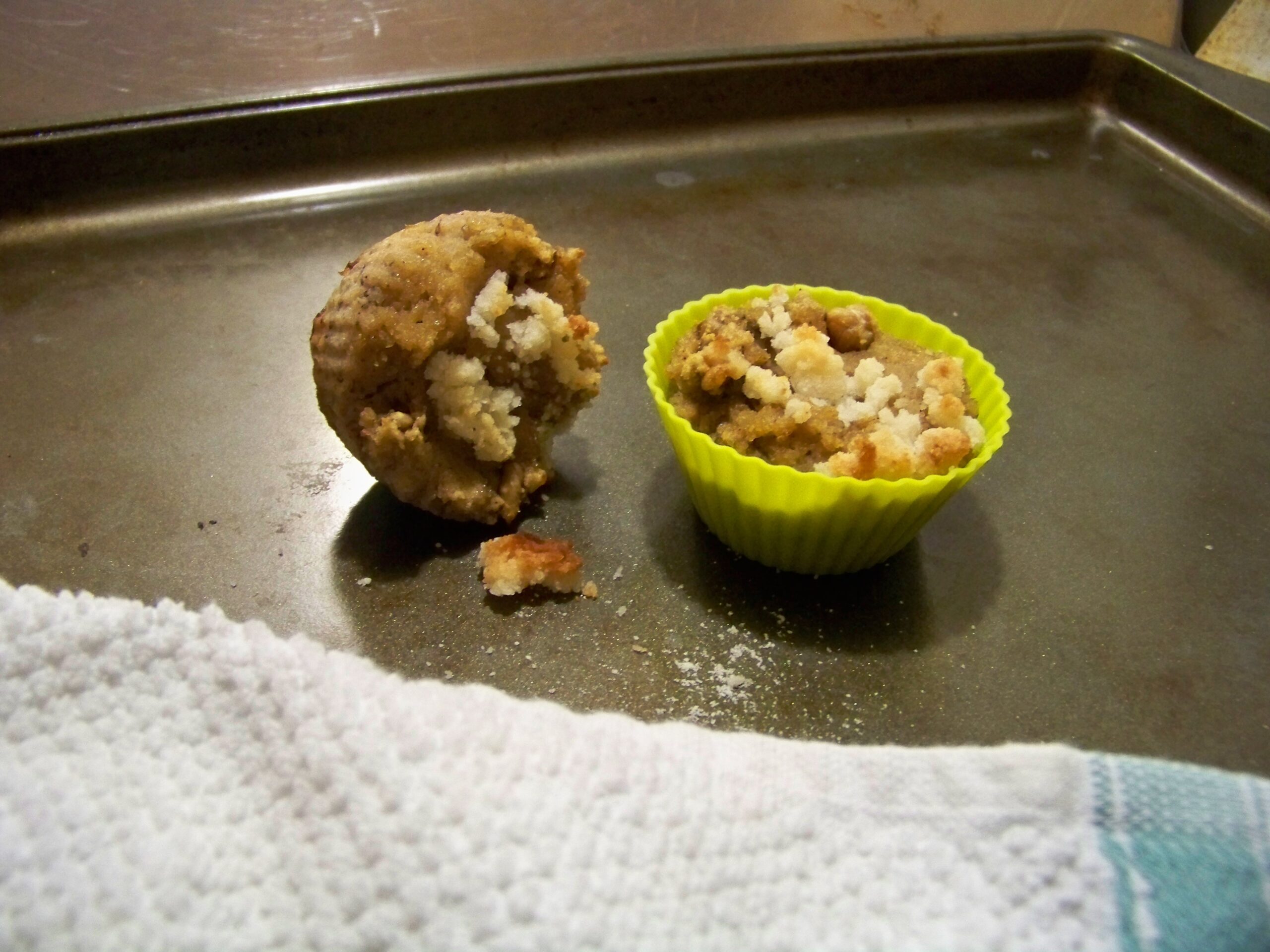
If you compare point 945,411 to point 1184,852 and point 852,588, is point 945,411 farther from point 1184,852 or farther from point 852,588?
point 1184,852

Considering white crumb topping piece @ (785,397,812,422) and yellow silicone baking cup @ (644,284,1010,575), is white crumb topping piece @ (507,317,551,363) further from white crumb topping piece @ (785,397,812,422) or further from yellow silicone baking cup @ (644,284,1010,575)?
white crumb topping piece @ (785,397,812,422)

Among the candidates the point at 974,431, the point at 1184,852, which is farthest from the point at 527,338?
the point at 1184,852

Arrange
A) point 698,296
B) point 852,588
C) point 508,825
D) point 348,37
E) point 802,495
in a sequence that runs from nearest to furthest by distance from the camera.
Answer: point 508,825 < point 802,495 < point 852,588 < point 698,296 < point 348,37

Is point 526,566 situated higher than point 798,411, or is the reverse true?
point 798,411

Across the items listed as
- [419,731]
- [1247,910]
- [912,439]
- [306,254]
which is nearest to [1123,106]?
[912,439]

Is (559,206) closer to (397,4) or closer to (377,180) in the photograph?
(377,180)

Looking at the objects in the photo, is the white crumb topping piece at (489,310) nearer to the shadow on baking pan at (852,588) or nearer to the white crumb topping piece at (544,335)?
the white crumb topping piece at (544,335)

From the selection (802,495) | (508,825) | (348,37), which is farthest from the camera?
(348,37)
